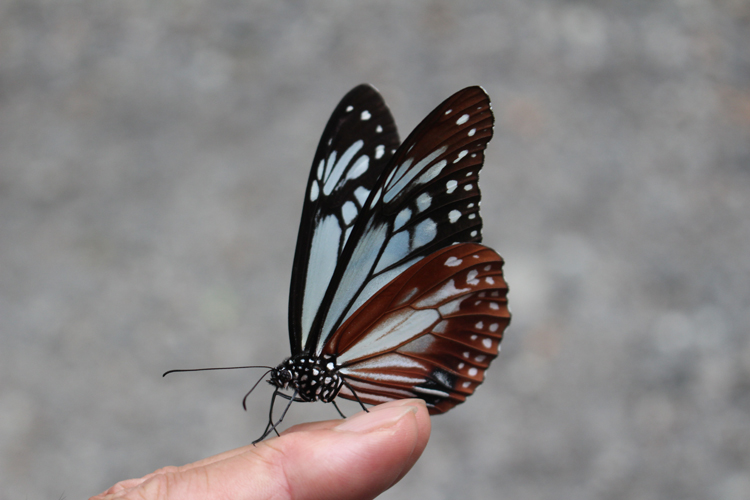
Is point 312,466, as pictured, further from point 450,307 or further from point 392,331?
point 450,307

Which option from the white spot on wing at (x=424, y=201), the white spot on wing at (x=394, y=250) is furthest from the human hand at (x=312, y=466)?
the white spot on wing at (x=424, y=201)

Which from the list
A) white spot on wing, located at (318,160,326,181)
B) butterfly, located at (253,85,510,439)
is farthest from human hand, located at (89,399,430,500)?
white spot on wing, located at (318,160,326,181)

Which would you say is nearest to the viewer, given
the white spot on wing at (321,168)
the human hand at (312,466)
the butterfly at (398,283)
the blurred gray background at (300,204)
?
the human hand at (312,466)

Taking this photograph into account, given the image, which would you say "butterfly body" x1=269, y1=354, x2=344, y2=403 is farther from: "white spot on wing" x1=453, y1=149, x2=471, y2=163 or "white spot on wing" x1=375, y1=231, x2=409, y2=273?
"white spot on wing" x1=453, y1=149, x2=471, y2=163

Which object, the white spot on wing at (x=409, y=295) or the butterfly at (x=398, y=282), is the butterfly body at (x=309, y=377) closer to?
the butterfly at (x=398, y=282)

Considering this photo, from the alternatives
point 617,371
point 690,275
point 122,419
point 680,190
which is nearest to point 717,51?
point 680,190

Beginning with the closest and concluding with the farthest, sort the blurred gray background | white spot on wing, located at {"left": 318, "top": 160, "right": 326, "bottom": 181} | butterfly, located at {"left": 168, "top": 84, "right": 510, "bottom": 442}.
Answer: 1. butterfly, located at {"left": 168, "top": 84, "right": 510, "bottom": 442}
2. white spot on wing, located at {"left": 318, "top": 160, "right": 326, "bottom": 181}
3. the blurred gray background

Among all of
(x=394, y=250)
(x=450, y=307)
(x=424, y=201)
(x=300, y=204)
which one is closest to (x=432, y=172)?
(x=424, y=201)
